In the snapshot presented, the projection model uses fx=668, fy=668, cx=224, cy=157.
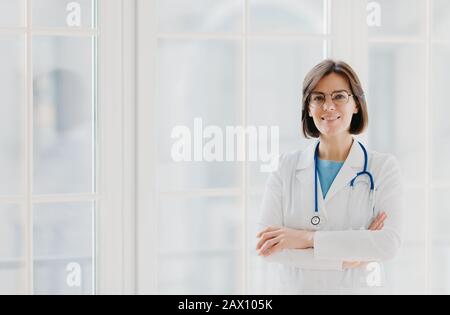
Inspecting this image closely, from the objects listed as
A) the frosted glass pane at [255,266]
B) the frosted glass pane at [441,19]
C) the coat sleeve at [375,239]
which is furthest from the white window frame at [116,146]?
the frosted glass pane at [441,19]

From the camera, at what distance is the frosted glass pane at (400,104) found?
2.64 metres

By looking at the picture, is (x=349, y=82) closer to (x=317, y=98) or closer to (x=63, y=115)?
(x=317, y=98)

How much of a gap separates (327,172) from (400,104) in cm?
51

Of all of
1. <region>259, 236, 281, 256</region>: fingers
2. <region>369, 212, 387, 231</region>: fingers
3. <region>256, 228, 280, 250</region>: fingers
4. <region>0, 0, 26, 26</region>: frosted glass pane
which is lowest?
<region>259, 236, 281, 256</region>: fingers

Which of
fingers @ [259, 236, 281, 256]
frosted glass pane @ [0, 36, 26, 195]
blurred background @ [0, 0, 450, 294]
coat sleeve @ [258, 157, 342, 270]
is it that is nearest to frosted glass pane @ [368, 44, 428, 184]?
blurred background @ [0, 0, 450, 294]

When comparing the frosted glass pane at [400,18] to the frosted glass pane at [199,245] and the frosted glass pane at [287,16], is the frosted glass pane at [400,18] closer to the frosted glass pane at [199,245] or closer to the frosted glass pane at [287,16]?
the frosted glass pane at [287,16]

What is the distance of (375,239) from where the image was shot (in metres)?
→ 2.27

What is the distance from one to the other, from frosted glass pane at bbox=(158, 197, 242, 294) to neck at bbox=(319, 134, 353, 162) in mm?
400

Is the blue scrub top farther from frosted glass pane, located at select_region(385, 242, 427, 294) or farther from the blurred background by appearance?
frosted glass pane, located at select_region(385, 242, 427, 294)

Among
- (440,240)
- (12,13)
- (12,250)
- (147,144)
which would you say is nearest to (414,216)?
(440,240)

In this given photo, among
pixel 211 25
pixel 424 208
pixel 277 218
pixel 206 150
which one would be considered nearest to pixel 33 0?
pixel 211 25

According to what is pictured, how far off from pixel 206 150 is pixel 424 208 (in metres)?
0.91

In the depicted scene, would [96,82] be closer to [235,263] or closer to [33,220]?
[33,220]

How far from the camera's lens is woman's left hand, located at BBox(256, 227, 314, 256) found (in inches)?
90.0
